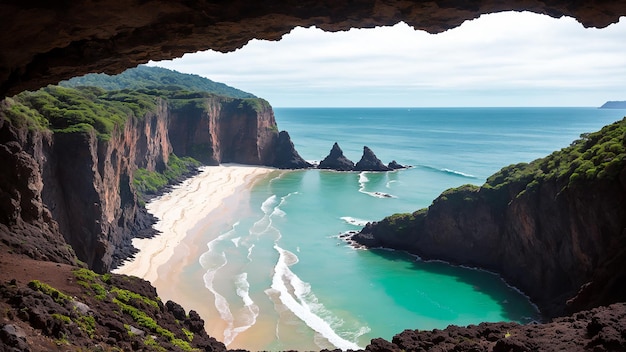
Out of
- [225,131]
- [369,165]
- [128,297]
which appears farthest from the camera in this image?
[225,131]

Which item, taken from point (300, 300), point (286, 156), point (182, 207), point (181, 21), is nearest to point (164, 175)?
point (182, 207)

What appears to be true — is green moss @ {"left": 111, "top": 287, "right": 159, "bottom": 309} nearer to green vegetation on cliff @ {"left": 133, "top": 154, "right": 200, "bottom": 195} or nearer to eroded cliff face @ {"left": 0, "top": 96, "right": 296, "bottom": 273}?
eroded cliff face @ {"left": 0, "top": 96, "right": 296, "bottom": 273}

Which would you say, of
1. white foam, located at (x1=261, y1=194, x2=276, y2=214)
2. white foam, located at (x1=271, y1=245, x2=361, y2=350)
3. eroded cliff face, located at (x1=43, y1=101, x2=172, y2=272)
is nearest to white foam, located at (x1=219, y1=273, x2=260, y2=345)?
white foam, located at (x1=271, y1=245, x2=361, y2=350)

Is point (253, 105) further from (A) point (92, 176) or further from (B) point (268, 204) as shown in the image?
(A) point (92, 176)

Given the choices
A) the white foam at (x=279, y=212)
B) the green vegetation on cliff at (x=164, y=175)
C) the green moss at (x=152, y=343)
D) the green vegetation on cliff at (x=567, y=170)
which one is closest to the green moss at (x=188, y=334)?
the green moss at (x=152, y=343)

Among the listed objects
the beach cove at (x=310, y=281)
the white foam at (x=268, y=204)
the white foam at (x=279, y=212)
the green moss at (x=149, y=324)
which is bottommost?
the white foam at (x=268, y=204)

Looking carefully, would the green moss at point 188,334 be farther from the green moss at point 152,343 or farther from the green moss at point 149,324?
the green moss at point 152,343
